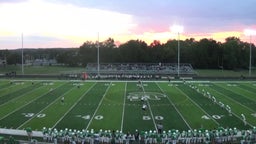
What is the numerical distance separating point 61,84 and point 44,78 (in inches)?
386

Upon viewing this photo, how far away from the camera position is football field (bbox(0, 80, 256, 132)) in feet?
103

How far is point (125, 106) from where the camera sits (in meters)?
38.4

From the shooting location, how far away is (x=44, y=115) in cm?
3441

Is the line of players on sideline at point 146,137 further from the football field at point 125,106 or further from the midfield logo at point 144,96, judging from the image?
the midfield logo at point 144,96

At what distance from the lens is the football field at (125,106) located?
31453 mm

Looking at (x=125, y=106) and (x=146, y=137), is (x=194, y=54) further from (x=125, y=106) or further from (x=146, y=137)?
(x=146, y=137)

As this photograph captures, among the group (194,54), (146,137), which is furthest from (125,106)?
(194,54)

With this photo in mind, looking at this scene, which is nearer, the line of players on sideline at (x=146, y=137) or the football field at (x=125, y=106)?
the line of players on sideline at (x=146, y=137)

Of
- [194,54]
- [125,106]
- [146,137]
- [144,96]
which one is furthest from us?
[194,54]

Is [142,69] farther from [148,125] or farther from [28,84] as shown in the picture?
[148,125]

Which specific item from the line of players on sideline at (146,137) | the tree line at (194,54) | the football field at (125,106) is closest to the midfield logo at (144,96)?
the football field at (125,106)

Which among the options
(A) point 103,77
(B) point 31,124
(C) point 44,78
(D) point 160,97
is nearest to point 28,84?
(C) point 44,78

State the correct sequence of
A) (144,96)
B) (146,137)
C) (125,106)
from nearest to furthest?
(146,137) < (125,106) < (144,96)

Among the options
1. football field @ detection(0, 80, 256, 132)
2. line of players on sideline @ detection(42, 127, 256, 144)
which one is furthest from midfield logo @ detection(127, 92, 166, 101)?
line of players on sideline @ detection(42, 127, 256, 144)
